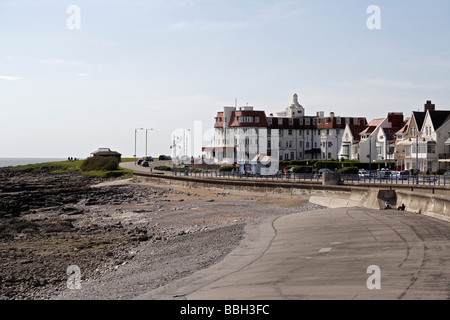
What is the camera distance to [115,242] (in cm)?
2988

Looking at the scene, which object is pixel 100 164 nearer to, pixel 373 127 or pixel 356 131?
pixel 356 131

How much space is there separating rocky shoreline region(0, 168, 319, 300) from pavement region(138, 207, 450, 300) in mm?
1543

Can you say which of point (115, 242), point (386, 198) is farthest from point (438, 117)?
point (115, 242)

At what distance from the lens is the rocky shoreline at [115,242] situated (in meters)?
20.2

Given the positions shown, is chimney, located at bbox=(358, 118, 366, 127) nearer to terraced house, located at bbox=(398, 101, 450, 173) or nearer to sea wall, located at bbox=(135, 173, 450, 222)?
terraced house, located at bbox=(398, 101, 450, 173)

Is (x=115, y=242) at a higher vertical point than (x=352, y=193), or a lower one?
lower

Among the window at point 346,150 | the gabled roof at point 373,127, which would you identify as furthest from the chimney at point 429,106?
the window at point 346,150

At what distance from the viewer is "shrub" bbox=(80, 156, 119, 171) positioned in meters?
123

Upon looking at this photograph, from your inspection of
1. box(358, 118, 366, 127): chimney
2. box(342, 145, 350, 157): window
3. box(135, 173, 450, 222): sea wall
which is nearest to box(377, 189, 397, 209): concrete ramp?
box(135, 173, 450, 222): sea wall

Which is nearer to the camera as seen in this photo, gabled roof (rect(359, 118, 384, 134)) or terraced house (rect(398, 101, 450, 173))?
terraced house (rect(398, 101, 450, 173))

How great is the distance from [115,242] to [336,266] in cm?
1571
